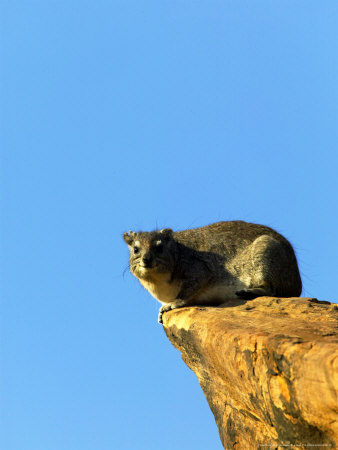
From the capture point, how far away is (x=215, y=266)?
40.2 feet

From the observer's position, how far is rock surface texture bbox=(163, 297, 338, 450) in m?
5.74

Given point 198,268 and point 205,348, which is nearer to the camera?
point 205,348

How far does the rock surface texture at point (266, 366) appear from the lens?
18.8 ft

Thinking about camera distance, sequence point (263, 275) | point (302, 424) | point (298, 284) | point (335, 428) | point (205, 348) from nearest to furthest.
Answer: point (335, 428)
point (302, 424)
point (205, 348)
point (263, 275)
point (298, 284)

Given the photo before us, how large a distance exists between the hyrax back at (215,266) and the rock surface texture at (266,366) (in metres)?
0.83

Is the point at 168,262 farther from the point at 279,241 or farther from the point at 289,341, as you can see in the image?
the point at 289,341

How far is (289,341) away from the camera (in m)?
6.36

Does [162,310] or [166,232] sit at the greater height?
[166,232]

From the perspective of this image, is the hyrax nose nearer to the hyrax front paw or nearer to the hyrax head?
the hyrax head

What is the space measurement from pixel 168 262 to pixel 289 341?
580 centimetres

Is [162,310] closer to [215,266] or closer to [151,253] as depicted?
[151,253]

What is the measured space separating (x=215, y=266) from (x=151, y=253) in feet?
5.22

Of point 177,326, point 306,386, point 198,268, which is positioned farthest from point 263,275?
point 306,386

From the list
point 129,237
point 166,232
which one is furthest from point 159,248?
point 129,237
